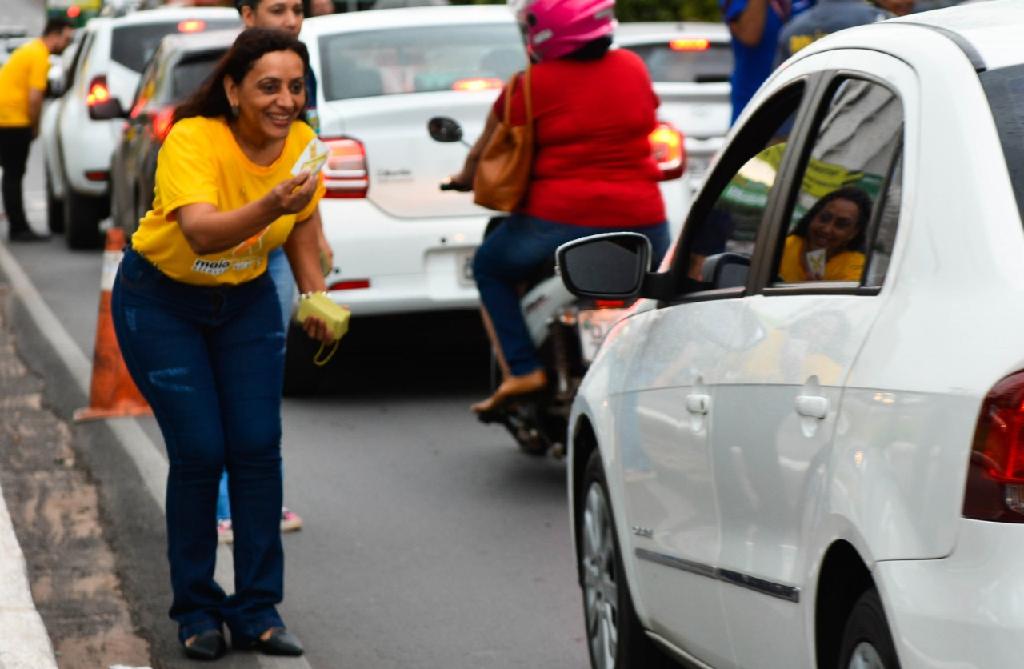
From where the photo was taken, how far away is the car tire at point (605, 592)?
5.36 meters

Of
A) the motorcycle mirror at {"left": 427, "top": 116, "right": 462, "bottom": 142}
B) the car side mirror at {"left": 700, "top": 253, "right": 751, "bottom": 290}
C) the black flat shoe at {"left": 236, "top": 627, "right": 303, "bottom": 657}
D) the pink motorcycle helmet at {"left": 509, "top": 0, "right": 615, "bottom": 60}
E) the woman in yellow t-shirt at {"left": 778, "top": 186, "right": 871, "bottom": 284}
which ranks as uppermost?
the pink motorcycle helmet at {"left": 509, "top": 0, "right": 615, "bottom": 60}

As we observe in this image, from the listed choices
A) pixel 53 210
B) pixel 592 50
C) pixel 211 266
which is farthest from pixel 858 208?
pixel 53 210

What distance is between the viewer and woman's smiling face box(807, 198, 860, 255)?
4.14 meters

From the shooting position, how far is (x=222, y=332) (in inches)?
250

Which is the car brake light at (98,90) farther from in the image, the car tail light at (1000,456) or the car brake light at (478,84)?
Result: the car tail light at (1000,456)

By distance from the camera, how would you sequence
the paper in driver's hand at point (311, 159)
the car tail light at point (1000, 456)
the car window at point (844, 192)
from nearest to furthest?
the car tail light at point (1000, 456) → the car window at point (844, 192) → the paper in driver's hand at point (311, 159)

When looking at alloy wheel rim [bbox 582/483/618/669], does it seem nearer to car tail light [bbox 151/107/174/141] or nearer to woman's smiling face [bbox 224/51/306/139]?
woman's smiling face [bbox 224/51/306/139]

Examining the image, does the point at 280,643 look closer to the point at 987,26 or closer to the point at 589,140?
the point at 589,140

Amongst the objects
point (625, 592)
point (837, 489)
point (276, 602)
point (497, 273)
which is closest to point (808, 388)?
point (837, 489)

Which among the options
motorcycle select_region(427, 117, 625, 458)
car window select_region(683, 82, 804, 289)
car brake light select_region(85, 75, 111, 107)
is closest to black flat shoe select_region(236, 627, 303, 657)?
car window select_region(683, 82, 804, 289)

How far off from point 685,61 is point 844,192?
10217mm

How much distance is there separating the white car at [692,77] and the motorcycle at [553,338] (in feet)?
14.3

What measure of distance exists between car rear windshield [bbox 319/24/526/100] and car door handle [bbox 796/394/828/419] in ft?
21.8

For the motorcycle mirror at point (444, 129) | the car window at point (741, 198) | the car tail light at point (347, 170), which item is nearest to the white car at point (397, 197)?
the car tail light at point (347, 170)
